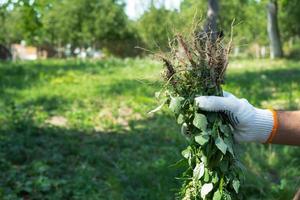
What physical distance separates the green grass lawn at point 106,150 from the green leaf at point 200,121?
1.09 ft

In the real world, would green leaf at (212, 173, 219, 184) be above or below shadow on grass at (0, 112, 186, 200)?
above

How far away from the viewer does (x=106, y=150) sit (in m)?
6.37

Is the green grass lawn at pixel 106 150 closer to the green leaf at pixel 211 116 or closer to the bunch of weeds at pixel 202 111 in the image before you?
the bunch of weeds at pixel 202 111

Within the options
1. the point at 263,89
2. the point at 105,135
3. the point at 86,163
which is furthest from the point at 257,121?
the point at 263,89

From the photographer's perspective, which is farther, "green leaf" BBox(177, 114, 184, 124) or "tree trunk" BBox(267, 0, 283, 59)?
"tree trunk" BBox(267, 0, 283, 59)

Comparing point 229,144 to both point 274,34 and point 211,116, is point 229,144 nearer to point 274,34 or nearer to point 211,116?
point 211,116

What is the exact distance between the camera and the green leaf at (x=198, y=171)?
2445 millimetres

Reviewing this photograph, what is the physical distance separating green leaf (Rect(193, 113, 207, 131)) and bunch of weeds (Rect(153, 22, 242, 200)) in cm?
1

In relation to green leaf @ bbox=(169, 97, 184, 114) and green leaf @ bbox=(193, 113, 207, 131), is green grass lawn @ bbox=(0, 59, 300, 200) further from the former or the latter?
green leaf @ bbox=(193, 113, 207, 131)

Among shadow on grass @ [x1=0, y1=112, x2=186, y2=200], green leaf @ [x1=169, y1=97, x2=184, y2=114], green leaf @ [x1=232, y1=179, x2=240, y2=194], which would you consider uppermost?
green leaf @ [x1=169, y1=97, x2=184, y2=114]

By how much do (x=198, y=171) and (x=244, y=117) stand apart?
33cm

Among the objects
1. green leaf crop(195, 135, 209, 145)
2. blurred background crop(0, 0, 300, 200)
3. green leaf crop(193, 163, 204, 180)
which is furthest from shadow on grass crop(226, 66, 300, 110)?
green leaf crop(195, 135, 209, 145)

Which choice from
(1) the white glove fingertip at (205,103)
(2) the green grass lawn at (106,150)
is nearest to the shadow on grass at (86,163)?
(2) the green grass lawn at (106,150)

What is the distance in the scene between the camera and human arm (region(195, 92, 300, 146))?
235cm
